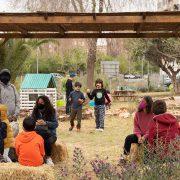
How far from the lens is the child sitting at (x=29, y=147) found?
739cm

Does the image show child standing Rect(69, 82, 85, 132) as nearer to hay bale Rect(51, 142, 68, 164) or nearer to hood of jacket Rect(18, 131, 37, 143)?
hay bale Rect(51, 142, 68, 164)

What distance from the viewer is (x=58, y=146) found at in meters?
8.60

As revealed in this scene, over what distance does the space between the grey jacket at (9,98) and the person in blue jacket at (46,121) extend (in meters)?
0.73

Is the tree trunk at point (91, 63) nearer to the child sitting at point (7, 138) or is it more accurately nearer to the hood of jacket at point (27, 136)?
the child sitting at point (7, 138)

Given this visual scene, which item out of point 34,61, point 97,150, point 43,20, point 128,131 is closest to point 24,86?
point 128,131

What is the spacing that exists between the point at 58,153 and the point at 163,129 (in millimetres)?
2052

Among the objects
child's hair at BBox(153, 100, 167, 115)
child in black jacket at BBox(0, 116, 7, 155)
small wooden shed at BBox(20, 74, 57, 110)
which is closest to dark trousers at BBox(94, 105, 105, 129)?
child in black jacket at BBox(0, 116, 7, 155)

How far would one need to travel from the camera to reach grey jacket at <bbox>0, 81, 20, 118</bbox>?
30.1 feet

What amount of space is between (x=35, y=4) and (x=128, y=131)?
14043 millimetres

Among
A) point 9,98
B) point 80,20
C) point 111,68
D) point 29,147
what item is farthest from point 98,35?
point 111,68

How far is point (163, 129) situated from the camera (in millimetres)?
7230

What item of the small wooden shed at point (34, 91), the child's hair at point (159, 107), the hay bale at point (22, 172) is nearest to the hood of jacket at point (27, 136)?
the hay bale at point (22, 172)

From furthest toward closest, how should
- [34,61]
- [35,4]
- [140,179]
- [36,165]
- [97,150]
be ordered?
[34,61]
[35,4]
[97,150]
[36,165]
[140,179]

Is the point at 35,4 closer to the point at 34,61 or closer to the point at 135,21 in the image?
Result: the point at 135,21
